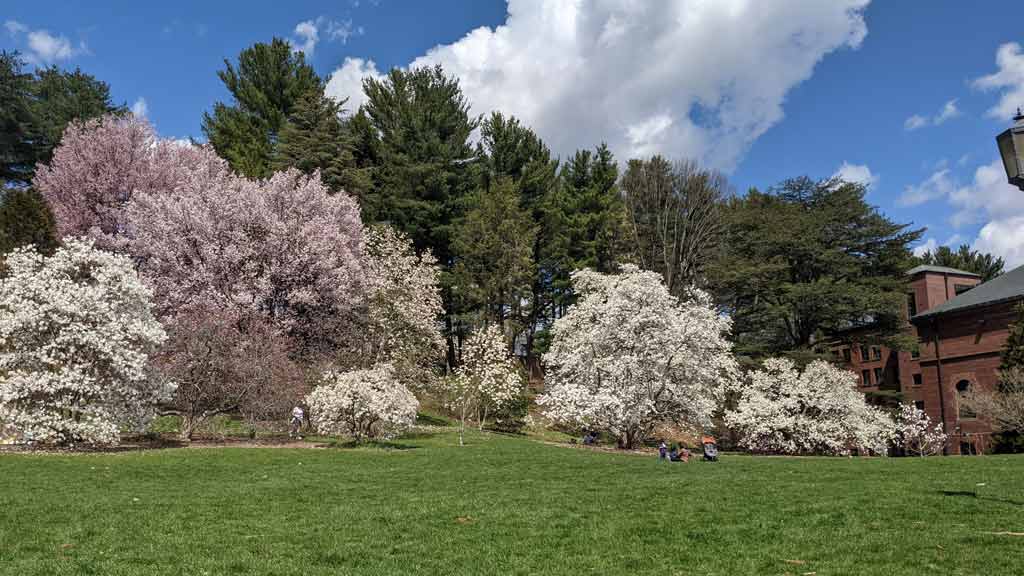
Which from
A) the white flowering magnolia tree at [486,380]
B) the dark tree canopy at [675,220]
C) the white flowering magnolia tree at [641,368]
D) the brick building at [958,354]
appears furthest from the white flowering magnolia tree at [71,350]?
the brick building at [958,354]

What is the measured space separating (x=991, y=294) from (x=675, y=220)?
20930 mm

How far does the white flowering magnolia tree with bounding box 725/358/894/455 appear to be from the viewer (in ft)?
104

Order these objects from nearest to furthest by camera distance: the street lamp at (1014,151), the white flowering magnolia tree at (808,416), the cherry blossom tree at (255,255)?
1. the street lamp at (1014,151)
2. the cherry blossom tree at (255,255)
3. the white flowering magnolia tree at (808,416)

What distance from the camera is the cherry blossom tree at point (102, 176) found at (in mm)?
36625

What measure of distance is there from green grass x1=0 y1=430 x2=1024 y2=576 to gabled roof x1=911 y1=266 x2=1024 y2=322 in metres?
32.8

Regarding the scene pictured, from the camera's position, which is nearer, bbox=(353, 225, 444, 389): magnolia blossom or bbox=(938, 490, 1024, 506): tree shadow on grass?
bbox=(938, 490, 1024, 506): tree shadow on grass

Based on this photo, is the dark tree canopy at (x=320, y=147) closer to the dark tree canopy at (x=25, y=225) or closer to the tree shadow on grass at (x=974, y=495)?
the dark tree canopy at (x=25, y=225)

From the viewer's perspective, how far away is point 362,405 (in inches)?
923

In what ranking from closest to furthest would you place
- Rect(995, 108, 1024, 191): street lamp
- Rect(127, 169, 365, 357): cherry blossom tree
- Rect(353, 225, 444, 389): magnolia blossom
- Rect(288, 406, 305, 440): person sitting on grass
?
Rect(995, 108, 1024, 191): street lamp, Rect(288, 406, 305, 440): person sitting on grass, Rect(127, 169, 365, 357): cherry blossom tree, Rect(353, 225, 444, 389): magnolia blossom

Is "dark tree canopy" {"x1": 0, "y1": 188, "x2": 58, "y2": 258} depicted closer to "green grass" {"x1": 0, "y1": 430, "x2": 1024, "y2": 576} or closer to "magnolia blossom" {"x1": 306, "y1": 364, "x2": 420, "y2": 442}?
"magnolia blossom" {"x1": 306, "y1": 364, "x2": 420, "y2": 442}

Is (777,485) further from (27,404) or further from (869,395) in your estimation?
(869,395)

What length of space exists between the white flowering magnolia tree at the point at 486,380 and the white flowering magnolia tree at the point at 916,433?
1975cm

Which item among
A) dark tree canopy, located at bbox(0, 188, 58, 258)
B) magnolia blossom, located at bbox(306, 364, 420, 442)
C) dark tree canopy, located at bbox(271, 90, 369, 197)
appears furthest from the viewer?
dark tree canopy, located at bbox(271, 90, 369, 197)

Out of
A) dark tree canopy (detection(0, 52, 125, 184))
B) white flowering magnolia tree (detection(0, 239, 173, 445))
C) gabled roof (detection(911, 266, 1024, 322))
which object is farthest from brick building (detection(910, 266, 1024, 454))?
dark tree canopy (detection(0, 52, 125, 184))
